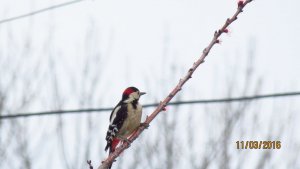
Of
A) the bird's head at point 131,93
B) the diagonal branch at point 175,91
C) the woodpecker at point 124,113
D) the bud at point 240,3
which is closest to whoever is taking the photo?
the diagonal branch at point 175,91

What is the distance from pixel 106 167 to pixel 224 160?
10.4 m

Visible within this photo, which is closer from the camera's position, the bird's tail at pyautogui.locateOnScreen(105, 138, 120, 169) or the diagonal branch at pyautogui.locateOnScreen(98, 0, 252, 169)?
the diagonal branch at pyautogui.locateOnScreen(98, 0, 252, 169)

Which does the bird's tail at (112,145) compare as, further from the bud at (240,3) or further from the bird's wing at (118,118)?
the bud at (240,3)

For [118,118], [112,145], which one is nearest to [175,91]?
[112,145]

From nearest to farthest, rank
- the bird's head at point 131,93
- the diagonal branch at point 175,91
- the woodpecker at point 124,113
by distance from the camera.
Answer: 1. the diagonal branch at point 175,91
2. the bird's head at point 131,93
3. the woodpecker at point 124,113

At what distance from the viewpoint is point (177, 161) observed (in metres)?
11.8

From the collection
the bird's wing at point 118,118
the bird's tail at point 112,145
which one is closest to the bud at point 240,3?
the bird's tail at point 112,145

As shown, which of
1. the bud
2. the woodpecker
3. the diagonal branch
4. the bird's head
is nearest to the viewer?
the diagonal branch

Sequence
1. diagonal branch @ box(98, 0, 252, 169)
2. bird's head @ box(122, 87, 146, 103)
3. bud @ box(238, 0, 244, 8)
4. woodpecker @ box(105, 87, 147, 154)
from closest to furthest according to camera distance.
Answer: diagonal branch @ box(98, 0, 252, 169), bud @ box(238, 0, 244, 8), bird's head @ box(122, 87, 146, 103), woodpecker @ box(105, 87, 147, 154)

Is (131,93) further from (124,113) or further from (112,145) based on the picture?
(124,113)

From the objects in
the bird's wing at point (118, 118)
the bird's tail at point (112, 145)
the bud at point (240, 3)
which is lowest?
the bird's tail at point (112, 145)

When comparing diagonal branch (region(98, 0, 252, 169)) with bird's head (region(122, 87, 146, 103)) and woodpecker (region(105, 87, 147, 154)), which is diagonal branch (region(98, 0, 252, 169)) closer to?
bird's head (region(122, 87, 146, 103))

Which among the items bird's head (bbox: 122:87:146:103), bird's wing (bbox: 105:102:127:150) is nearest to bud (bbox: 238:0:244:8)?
bird's head (bbox: 122:87:146:103)

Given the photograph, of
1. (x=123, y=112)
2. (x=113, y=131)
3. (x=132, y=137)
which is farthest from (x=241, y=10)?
(x=123, y=112)
